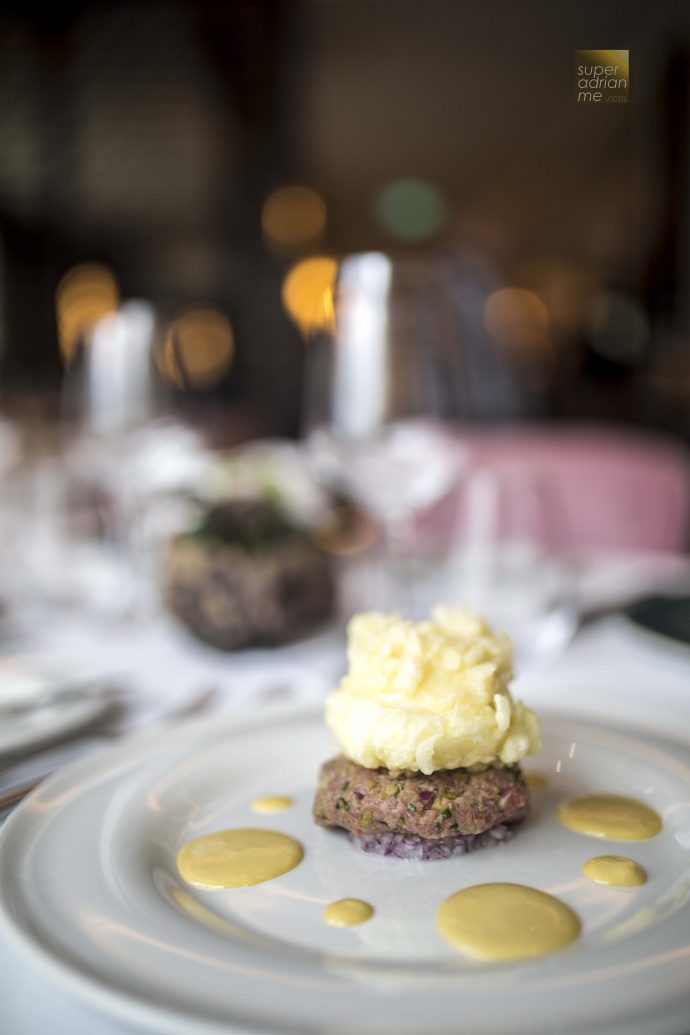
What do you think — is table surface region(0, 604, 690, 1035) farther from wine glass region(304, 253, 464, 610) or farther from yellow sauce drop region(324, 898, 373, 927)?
yellow sauce drop region(324, 898, 373, 927)

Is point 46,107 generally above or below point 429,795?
above

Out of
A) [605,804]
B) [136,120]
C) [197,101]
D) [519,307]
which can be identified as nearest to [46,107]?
[136,120]

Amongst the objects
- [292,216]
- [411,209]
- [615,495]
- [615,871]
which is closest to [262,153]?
[292,216]

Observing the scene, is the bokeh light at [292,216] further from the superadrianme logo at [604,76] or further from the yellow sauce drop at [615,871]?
the yellow sauce drop at [615,871]

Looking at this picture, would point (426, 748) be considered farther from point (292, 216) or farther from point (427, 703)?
point (292, 216)

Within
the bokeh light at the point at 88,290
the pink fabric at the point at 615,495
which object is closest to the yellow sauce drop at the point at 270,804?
the pink fabric at the point at 615,495

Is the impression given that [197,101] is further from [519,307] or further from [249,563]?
[249,563]

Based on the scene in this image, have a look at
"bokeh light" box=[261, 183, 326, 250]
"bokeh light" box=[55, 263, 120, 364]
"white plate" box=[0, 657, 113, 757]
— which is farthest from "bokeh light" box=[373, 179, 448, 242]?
"white plate" box=[0, 657, 113, 757]
